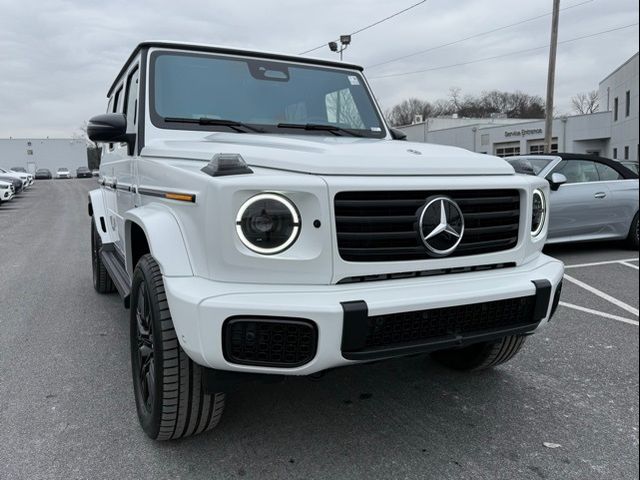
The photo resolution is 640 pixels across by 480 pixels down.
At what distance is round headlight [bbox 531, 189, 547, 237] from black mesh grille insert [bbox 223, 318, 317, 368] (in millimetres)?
1491

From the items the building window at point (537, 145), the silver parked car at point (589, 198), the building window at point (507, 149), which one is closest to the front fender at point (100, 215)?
the silver parked car at point (589, 198)

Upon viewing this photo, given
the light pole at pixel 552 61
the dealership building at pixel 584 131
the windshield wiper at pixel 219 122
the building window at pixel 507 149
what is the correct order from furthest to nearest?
the building window at pixel 507 149 → the dealership building at pixel 584 131 → the light pole at pixel 552 61 → the windshield wiper at pixel 219 122

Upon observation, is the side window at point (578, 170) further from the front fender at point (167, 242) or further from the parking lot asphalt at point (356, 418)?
the front fender at point (167, 242)

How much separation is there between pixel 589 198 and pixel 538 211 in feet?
18.3

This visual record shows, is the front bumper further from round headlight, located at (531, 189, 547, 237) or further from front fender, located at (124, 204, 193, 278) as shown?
round headlight, located at (531, 189, 547, 237)

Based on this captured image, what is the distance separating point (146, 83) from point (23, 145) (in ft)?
249

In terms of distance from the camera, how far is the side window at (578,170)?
7695mm

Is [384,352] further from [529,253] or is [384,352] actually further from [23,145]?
[23,145]

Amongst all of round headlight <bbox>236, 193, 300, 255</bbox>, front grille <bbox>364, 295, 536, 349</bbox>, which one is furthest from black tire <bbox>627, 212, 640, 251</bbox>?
round headlight <bbox>236, 193, 300, 255</bbox>

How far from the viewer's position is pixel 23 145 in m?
69.1

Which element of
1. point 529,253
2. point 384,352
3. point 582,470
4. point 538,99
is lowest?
point 582,470

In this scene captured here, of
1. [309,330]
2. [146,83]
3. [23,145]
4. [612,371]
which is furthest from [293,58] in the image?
[23,145]

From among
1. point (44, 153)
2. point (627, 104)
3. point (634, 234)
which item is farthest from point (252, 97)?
point (44, 153)

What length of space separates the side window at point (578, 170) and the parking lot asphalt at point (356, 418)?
359cm
